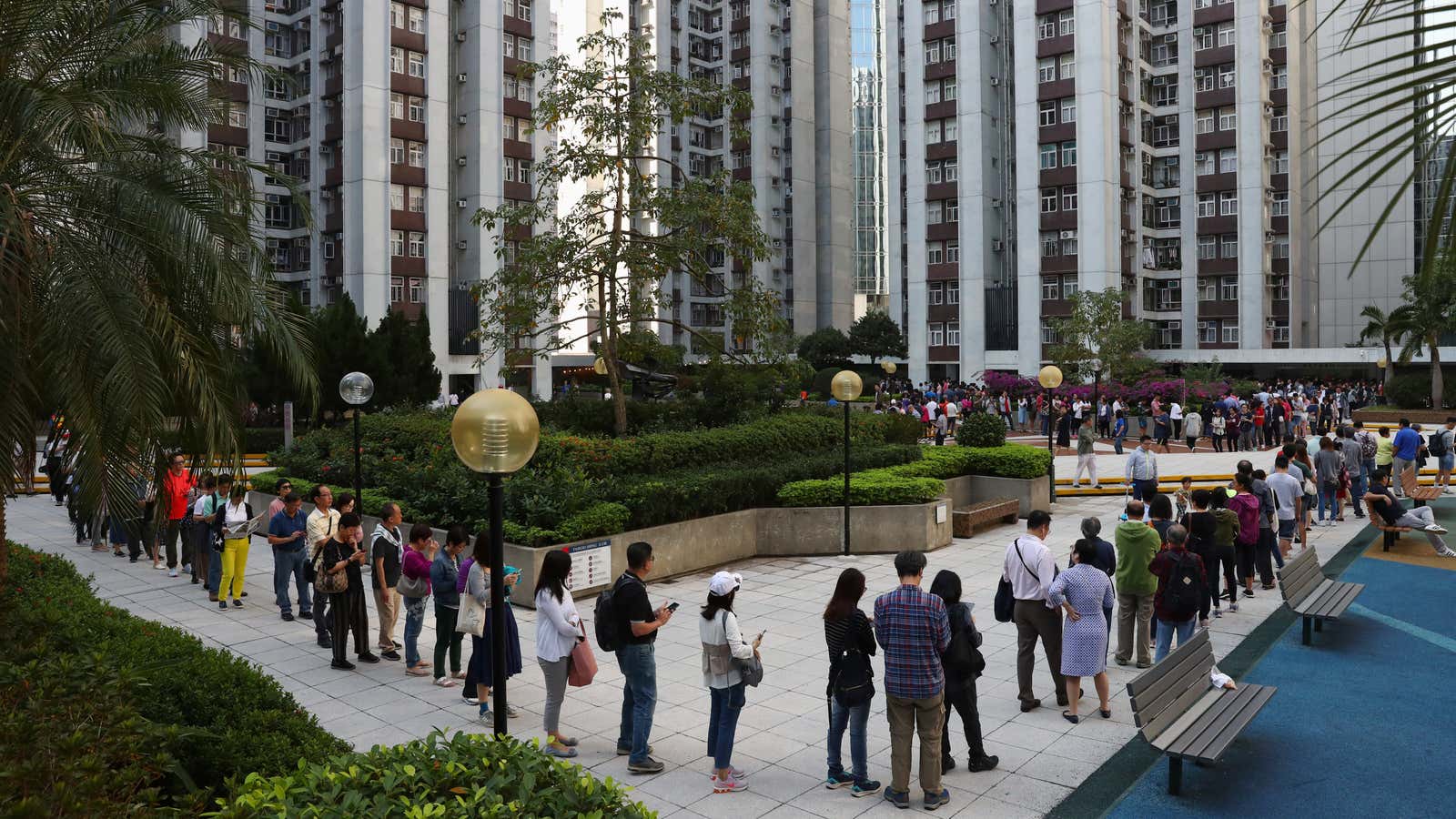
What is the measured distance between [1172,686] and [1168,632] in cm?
237

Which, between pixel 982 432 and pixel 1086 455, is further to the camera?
pixel 1086 455

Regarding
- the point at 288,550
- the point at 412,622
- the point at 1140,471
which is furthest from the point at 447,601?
the point at 1140,471

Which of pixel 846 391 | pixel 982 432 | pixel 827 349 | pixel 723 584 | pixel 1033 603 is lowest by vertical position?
pixel 1033 603

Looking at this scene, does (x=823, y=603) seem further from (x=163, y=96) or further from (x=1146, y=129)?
(x=1146, y=129)

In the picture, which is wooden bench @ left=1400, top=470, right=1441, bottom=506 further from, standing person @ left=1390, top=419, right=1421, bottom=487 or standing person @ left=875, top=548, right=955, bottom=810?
standing person @ left=875, top=548, right=955, bottom=810

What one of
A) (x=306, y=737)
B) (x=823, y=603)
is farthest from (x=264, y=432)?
(x=306, y=737)

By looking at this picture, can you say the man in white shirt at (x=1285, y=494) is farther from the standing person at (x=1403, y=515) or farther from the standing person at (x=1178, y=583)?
the standing person at (x=1178, y=583)

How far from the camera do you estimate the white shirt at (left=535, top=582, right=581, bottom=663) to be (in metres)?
8.48

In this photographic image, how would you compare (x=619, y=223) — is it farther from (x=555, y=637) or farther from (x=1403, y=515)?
(x=1403, y=515)

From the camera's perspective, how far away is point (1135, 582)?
10.5m

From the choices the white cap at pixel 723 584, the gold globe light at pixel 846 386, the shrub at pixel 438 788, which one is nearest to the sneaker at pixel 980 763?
the white cap at pixel 723 584

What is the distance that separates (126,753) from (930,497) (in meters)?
14.6

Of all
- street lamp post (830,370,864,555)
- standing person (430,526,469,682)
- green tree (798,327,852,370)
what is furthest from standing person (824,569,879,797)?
green tree (798,327,852,370)

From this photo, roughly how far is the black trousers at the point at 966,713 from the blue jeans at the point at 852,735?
65cm
